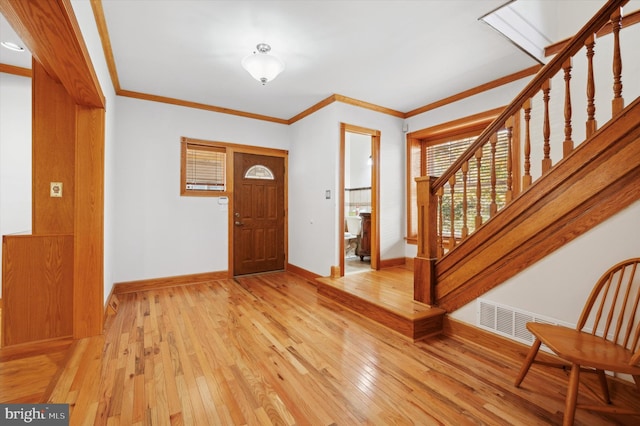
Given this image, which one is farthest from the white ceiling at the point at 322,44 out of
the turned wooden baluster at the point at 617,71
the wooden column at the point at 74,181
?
the turned wooden baluster at the point at 617,71

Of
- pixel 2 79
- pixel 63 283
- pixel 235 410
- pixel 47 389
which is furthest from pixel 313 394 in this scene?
pixel 2 79

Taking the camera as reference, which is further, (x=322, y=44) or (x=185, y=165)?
(x=185, y=165)

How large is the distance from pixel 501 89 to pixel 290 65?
274 centimetres

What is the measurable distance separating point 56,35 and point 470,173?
15.4 ft

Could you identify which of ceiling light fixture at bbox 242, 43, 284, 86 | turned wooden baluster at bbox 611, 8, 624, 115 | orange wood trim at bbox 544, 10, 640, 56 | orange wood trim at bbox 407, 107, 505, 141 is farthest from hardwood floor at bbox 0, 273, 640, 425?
orange wood trim at bbox 407, 107, 505, 141

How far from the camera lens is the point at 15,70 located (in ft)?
11.2

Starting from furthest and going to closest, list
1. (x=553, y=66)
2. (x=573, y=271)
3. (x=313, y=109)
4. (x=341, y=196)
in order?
1. (x=313, y=109)
2. (x=341, y=196)
3. (x=553, y=66)
4. (x=573, y=271)

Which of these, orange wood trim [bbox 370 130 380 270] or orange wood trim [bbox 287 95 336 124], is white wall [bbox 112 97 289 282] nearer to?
orange wood trim [bbox 287 95 336 124]

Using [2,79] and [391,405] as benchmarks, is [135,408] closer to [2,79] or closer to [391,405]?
[391,405]

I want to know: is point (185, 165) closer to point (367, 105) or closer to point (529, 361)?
point (367, 105)

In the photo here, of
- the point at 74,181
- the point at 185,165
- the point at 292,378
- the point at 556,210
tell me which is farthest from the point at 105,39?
the point at 556,210

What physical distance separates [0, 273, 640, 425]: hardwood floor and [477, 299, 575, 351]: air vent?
0.19 meters

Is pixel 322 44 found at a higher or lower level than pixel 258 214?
higher

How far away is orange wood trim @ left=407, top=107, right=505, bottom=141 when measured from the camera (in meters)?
3.88
